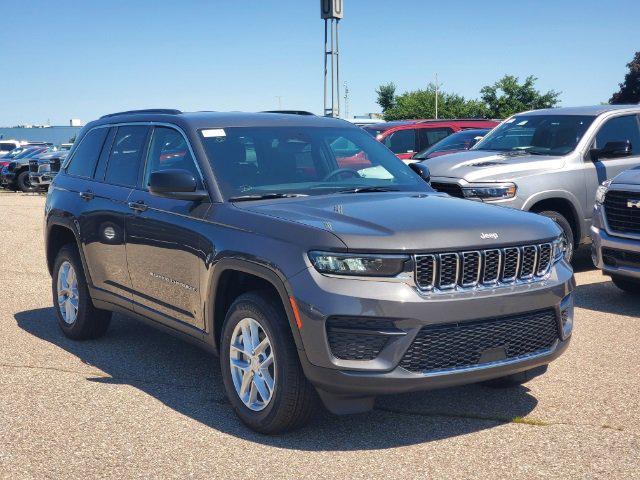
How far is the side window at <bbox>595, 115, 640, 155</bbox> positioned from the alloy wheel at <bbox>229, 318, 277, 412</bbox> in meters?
6.61

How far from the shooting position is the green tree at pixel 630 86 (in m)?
70.4

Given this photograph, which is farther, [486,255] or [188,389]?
[188,389]

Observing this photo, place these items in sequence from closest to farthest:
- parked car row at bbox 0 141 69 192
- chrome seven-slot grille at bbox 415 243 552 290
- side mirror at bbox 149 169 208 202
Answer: chrome seven-slot grille at bbox 415 243 552 290
side mirror at bbox 149 169 208 202
parked car row at bbox 0 141 69 192

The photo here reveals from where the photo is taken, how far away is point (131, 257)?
6070 millimetres

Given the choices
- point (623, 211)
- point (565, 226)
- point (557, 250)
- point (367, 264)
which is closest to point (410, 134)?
point (565, 226)

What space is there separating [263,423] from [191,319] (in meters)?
1.00

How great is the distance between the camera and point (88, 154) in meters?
7.12

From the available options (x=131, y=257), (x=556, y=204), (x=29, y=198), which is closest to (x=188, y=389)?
(x=131, y=257)

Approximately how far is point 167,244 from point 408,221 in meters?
1.72

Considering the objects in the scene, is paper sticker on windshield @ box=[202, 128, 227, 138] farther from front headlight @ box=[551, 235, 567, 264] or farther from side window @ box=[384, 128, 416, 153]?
side window @ box=[384, 128, 416, 153]

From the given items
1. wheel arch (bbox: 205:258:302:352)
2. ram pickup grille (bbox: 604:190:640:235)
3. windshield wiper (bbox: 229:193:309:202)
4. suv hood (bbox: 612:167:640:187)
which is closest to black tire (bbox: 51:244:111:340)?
wheel arch (bbox: 205:258:302:352)

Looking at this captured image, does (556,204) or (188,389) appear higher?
(556,204)

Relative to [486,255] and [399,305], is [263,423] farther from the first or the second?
[486,255]

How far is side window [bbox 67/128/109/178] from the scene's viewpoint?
6.98 m
